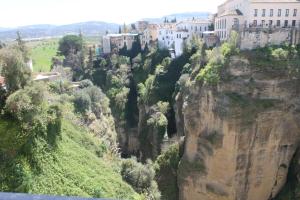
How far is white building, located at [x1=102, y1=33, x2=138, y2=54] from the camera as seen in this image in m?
65.1

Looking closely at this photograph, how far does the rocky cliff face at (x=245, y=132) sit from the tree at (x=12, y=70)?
15151mm

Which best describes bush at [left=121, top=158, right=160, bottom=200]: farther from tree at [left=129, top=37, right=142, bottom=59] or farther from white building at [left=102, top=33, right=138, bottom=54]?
white building at [left=102, top=33, right=138, bottom=54]

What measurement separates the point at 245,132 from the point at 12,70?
670 inches

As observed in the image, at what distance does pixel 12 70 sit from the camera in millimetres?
15766

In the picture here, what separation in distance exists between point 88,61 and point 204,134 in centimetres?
3793

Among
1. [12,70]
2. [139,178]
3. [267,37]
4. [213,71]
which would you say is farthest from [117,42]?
[12,70]

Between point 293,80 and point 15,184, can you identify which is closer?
point 15,184

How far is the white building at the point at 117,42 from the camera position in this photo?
65062 millimetres

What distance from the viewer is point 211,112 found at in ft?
88.0

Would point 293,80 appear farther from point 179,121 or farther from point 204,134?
point 179,121

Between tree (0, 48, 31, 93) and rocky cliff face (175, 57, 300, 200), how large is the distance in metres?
15.2

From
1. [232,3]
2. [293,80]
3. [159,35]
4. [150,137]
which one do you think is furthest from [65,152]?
[159,35]

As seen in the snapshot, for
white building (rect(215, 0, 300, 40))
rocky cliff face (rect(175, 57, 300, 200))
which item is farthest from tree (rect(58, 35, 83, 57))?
rocky cliff face (rect(175, 57, 300, 200))

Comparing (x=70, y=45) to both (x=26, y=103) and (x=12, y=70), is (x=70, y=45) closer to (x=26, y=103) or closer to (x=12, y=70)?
(x=12, y=70)
